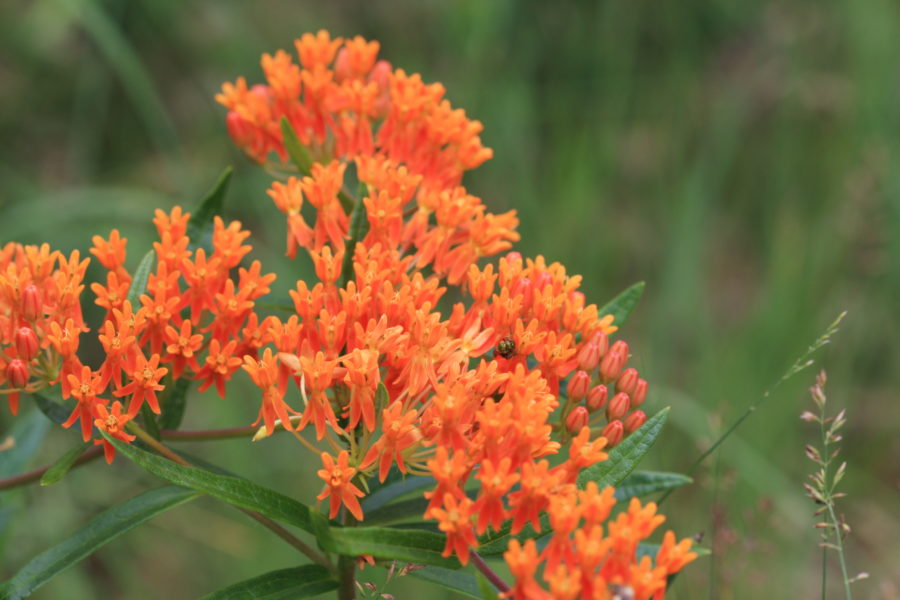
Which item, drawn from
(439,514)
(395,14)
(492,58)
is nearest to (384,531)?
(439,514)

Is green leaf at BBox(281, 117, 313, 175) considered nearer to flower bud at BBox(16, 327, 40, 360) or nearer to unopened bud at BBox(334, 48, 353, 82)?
unopened bud at BBox(334, 48, 353, 82)

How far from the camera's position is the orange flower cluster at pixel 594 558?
1.70 metres

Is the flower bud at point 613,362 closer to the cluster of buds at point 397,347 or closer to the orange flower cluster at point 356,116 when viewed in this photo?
the cluster of buds at point 397,347

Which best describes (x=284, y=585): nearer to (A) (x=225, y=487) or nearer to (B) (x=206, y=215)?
(A) (x=225, y=487)

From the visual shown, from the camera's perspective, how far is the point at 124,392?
207 cm

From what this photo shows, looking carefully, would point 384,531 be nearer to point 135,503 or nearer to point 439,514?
point 439,514

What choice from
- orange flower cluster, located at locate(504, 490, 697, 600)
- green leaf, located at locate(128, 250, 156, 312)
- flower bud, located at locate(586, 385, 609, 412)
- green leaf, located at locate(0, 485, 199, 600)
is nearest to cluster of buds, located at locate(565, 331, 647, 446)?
flower bud, located at locate(586, 385, 609, 412)

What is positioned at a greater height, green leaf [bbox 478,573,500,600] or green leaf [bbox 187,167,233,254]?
green leaf [bbox 187,167,233,254]

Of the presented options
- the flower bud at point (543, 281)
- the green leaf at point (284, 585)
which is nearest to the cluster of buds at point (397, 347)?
the flower bud at point (543, 281)

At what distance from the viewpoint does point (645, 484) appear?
7.87 ft

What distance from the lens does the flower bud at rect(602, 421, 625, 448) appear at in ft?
7.14

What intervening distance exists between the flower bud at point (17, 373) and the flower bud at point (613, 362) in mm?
1243

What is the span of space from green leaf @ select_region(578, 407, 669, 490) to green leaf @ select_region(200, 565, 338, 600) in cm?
61

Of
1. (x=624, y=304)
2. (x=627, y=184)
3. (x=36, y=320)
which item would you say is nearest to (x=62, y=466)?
(x=36, y=320)
